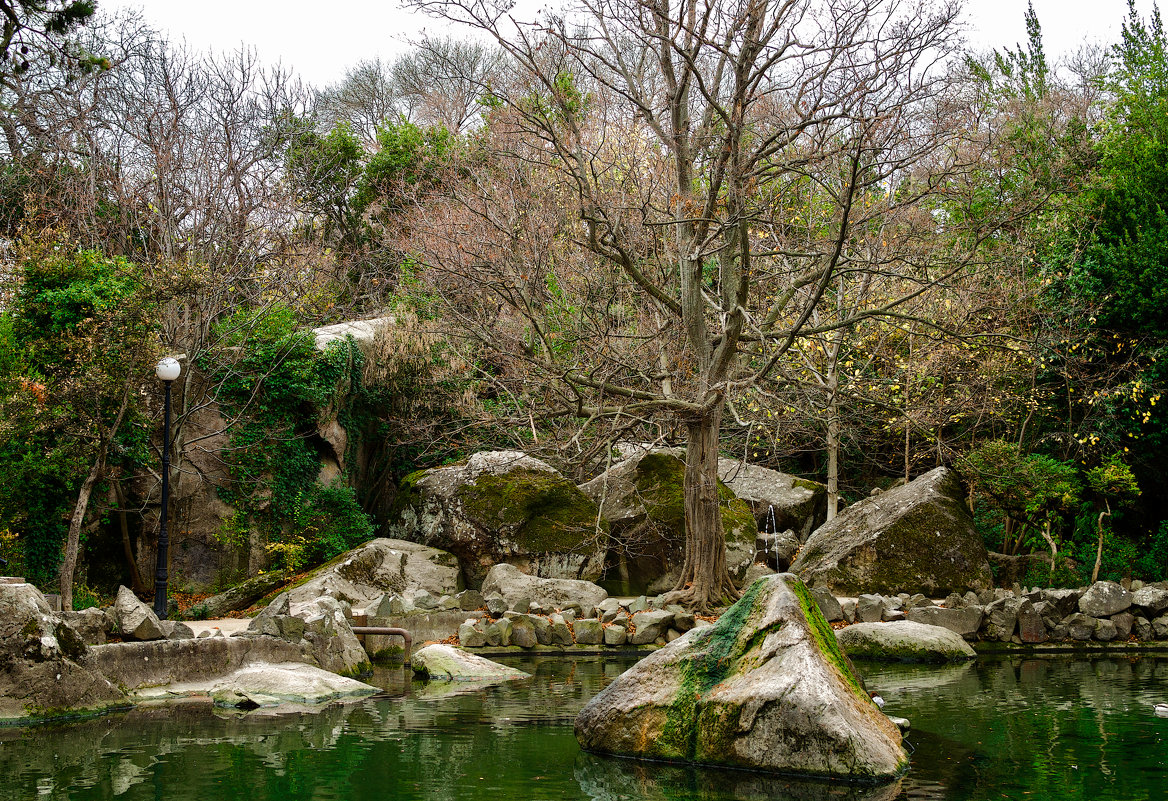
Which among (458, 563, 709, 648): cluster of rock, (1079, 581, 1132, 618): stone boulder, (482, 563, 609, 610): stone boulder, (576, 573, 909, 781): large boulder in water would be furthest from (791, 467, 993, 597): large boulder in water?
(576, 573, 909, 781): large boulder in water

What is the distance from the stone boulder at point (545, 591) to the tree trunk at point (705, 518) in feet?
4.11

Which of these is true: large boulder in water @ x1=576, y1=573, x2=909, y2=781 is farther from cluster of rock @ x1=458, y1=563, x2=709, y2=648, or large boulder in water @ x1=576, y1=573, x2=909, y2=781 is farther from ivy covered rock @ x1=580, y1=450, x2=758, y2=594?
ivy covered rock @ x1=580, y1=450, x2=758, y2=594

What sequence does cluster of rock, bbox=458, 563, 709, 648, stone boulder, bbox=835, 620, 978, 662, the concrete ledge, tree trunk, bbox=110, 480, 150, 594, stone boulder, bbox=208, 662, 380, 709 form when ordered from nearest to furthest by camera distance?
stone boulder, bbox=208, 662, 380, 709
stone boulder, bbox=835, 620, 978, 662
the concrete ledge
cluster of rock, bbox=458, 563, 709, 648
tree trunk, bbox=110, 480, 150, 594

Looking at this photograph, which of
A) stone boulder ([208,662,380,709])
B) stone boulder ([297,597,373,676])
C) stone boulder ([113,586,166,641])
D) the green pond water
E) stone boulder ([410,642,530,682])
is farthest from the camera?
stone boulder ([410,642,530,682])

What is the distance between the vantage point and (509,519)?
16.6 meters

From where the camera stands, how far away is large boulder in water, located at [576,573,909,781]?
588 cm

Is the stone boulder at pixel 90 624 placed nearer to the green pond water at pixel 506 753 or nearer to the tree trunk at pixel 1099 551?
the green pond water at pixel 506 753

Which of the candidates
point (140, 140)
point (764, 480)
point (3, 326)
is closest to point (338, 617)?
point (3, 326)

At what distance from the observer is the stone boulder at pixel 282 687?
28.6 feet

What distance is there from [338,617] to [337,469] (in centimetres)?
868

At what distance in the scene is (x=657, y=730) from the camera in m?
6.59

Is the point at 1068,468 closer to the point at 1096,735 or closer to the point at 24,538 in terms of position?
the point at 1096,735

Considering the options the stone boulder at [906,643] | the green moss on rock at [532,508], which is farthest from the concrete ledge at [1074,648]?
the green moss on rock at [532,508]

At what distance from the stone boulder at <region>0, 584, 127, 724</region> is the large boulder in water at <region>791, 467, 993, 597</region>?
1013cm
